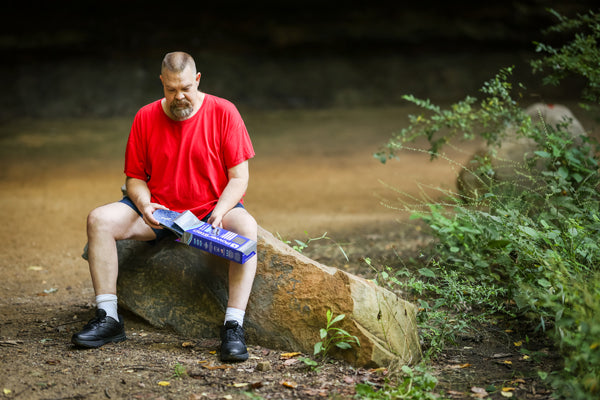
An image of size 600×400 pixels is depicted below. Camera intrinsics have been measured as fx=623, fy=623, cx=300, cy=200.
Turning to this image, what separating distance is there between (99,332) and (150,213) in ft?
2.06

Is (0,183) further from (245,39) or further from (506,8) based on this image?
(506,8)

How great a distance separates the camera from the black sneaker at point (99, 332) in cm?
302

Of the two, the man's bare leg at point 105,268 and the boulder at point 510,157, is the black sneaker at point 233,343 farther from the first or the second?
the boulder at point 510,157

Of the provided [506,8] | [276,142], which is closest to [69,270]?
[276,142]

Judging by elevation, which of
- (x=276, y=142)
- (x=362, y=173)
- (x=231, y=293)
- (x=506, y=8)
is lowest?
(x=231, y=293)

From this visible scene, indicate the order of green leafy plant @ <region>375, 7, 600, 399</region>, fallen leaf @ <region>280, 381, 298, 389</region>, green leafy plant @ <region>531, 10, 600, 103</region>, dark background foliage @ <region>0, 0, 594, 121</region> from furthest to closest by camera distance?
dark background foliage @ <region>0, 0, 594, 121</region> < green leafy plant @ <region>531, 10, 600, 103</region> < fallen leaf @ <region>280, 381, 298, 389</region> < green leafy plant @ <region>375, 7, 600, 399</region>

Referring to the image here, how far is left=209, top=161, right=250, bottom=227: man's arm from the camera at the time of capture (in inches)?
122

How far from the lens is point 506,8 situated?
1355cm

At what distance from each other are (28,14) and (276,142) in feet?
23.3

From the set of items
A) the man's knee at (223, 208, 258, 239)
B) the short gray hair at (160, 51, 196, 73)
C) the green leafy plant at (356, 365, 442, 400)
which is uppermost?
the short gray hair at (160, 51, 196, 73)

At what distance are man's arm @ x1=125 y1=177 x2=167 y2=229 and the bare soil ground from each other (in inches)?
25.1

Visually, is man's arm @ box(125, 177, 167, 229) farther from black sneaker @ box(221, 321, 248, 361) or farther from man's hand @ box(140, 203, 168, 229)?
black sneaker @ box(221, 321, 248, 361)

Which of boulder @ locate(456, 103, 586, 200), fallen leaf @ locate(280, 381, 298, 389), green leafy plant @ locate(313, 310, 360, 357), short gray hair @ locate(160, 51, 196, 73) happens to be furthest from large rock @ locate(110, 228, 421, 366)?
boulder @ locate(456, 103, 586, 200)

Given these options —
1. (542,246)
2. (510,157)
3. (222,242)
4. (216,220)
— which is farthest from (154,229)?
(510,157)
